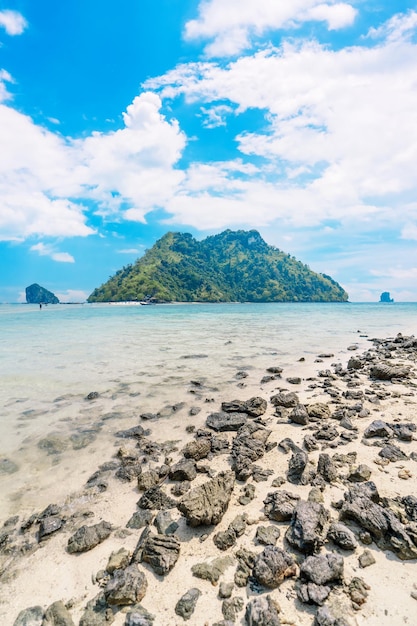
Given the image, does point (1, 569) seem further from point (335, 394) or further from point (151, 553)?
point (335, 394)

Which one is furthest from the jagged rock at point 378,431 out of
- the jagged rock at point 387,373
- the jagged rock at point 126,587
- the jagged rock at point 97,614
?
the jagged rock at point 97,614

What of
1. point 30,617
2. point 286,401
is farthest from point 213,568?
point 286,401

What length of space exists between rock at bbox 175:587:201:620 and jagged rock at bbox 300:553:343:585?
1.35m

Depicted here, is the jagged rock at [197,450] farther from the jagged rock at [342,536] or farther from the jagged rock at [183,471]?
the jagged rock at [342,536]

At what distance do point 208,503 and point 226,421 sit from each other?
400 centimetres

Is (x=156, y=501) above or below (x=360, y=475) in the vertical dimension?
below

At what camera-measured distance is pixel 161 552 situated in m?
4.28

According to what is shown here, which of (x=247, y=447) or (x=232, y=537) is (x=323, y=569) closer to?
(x=232, y=537)

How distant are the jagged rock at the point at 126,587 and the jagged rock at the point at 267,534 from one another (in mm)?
1689

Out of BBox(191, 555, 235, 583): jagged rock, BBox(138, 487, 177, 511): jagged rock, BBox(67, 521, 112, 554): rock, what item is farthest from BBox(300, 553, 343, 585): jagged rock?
BBox(67, 521, 112, 554): rock

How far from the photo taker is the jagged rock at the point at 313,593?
3.51m

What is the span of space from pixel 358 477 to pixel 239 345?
18.3m

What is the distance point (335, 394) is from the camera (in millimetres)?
11148

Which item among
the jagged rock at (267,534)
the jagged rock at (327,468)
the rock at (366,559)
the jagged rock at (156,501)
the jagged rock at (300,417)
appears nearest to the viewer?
the rock at (366,559)
